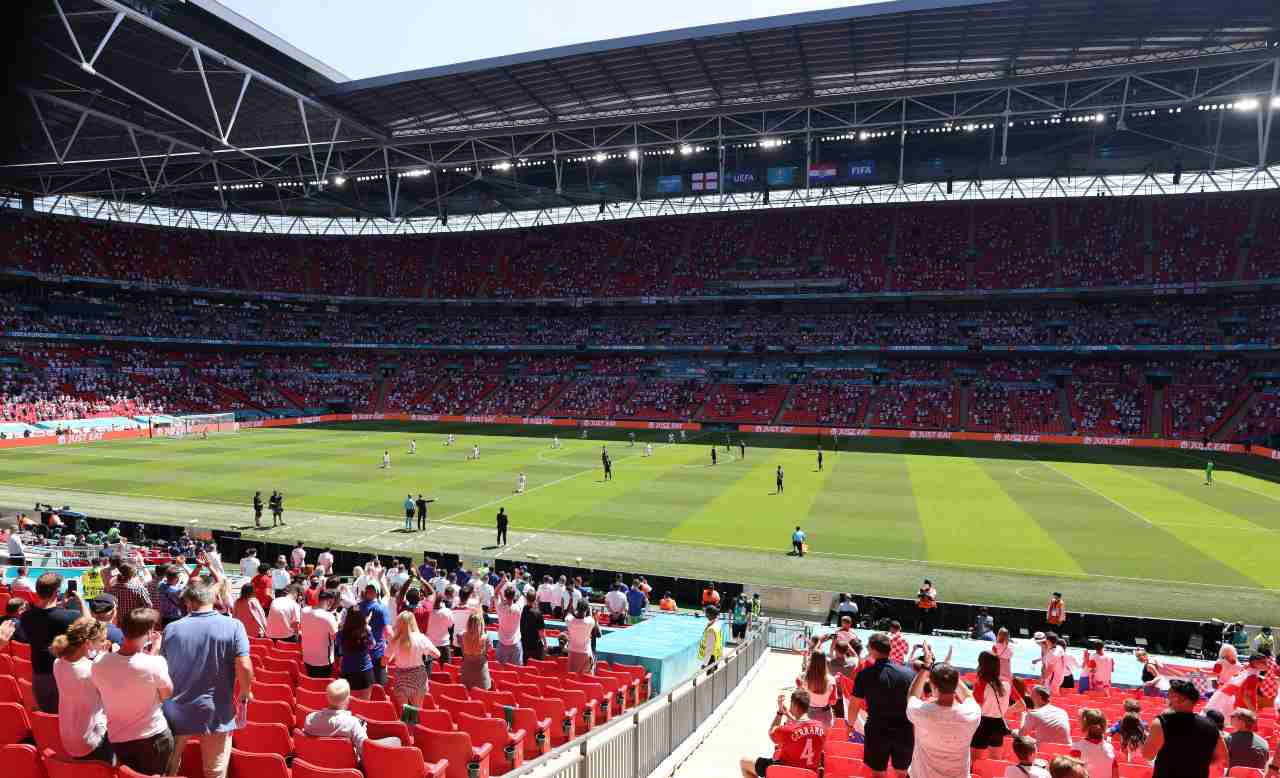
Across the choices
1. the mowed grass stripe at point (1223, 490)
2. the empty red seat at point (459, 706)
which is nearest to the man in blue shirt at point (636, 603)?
the empty red seat at point (459, 706)

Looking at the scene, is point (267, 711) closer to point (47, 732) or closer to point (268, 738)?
point (268, 738)

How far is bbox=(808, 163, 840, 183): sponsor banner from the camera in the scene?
60.0m

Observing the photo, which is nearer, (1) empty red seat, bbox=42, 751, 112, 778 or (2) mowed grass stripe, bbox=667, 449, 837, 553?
(1) empty red seat, bbox=42, 751, 112, 778

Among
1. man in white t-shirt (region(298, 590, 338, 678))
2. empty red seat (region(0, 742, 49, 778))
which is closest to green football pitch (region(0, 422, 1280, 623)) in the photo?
man in white t-shirt (region(298, 590, 338, 678))

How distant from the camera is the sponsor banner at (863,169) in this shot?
202 ft

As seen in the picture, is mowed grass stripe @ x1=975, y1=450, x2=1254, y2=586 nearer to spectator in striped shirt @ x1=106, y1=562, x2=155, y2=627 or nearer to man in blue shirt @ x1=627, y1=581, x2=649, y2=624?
man in blue shirt @ x1=627, y1=581, x2=649, y2=624

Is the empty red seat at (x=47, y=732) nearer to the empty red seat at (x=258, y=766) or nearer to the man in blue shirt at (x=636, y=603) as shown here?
the empty red seat at (x=258, y=766)

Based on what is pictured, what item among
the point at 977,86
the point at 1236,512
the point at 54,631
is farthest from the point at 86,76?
the point at 1236,512

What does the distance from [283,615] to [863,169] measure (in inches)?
2400

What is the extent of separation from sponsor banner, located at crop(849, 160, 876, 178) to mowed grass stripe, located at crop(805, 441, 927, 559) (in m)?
28.9

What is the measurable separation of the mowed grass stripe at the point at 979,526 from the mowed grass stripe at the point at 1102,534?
565 millimetres

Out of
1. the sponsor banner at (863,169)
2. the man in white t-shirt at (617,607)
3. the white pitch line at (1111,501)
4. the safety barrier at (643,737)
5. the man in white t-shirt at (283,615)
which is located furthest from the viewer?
the sponsor banner at (863,169)

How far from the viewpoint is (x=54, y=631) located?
5945 mm

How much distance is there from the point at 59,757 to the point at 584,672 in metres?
6.14
